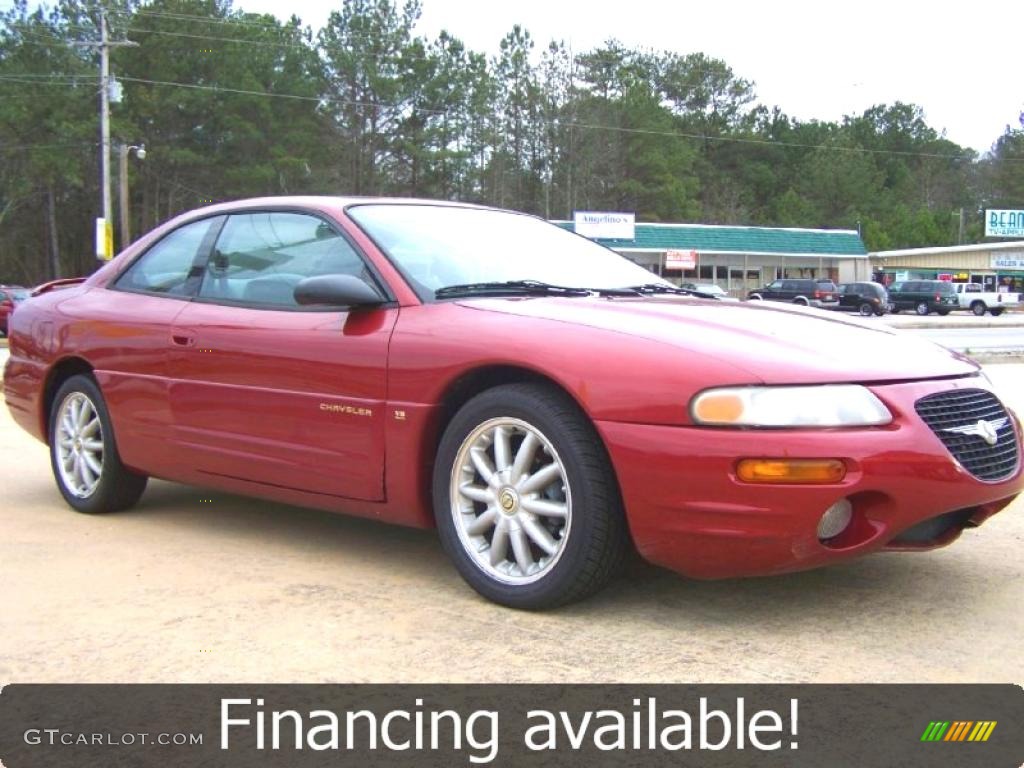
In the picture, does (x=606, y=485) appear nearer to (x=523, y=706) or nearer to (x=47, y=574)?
(x=523, y=706)

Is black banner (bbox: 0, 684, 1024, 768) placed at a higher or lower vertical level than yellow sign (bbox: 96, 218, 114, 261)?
lower

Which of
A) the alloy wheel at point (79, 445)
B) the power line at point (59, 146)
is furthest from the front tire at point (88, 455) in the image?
the power line at point (59, 146)

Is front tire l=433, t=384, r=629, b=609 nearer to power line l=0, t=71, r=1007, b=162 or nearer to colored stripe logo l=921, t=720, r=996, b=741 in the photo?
colored stripe logo l=921, t=720, r=996, b=741

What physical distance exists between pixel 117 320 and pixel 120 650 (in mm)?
2171

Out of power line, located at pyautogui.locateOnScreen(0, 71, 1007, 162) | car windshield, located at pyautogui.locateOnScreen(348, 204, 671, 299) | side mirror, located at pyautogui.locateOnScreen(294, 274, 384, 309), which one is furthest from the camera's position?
power line, located at pyautogui.locateOnScreen(0, 71, 1007, 162)

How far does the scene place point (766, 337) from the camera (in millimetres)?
3445

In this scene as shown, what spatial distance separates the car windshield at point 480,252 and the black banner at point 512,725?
5.42 ft

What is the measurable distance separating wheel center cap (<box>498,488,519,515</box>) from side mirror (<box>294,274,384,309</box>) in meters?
0.89

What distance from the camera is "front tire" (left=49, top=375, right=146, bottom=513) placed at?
4973 mm

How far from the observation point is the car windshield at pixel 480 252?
4090 mm

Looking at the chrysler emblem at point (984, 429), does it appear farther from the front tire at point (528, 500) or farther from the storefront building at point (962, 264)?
the storefront building at point (962, 264)

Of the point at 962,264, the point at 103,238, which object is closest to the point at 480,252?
the point at 103,238

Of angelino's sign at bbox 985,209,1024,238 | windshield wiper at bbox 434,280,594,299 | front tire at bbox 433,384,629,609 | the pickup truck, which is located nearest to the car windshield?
windshield wiper at bbox 434,280,594,299

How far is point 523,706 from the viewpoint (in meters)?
2.71
